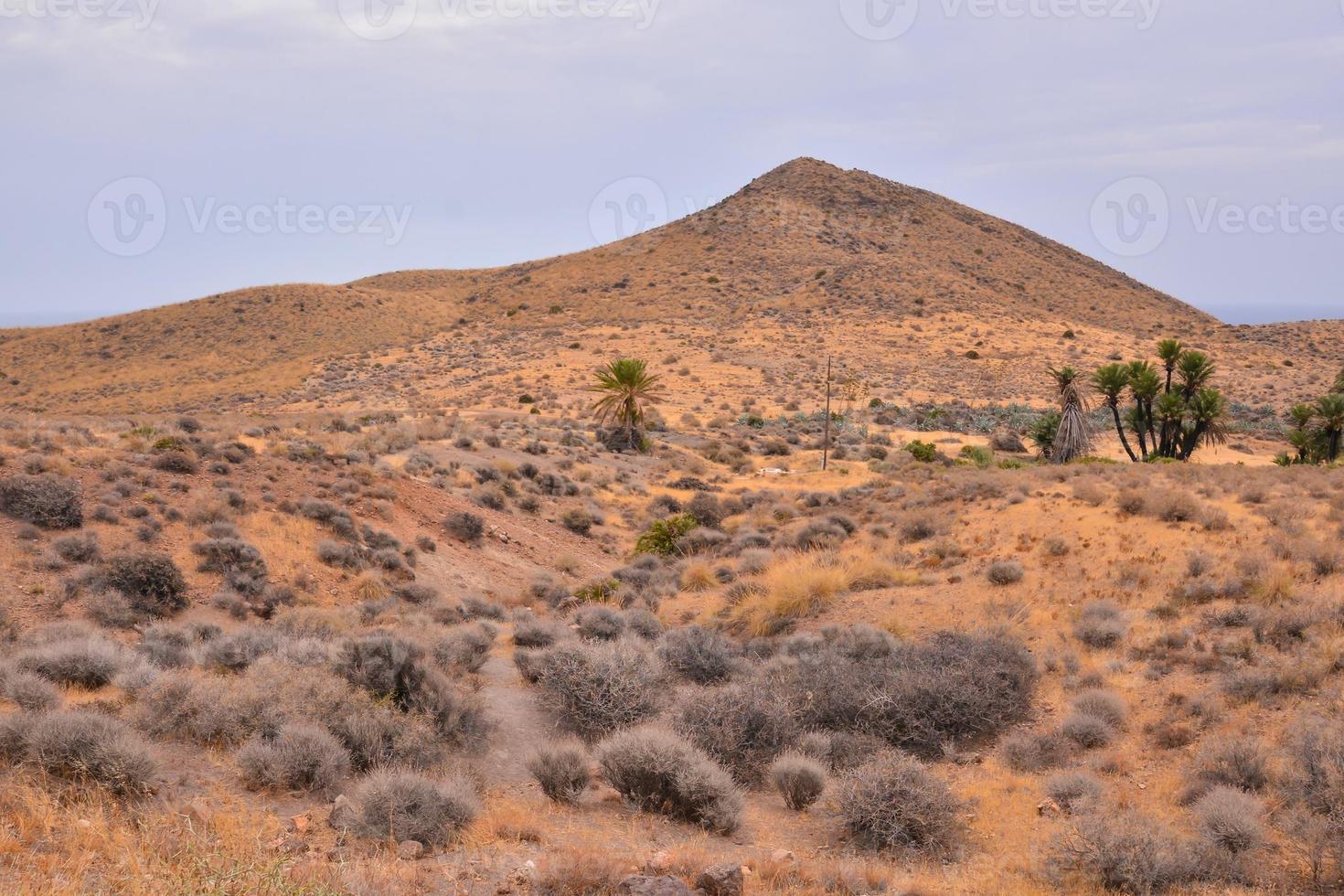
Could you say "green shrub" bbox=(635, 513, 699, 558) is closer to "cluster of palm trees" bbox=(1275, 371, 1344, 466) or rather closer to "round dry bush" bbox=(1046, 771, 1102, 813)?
"round dry bush" bbox=(1046, 771, 1102, 813)

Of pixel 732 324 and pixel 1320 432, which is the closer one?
pixel 1320 432

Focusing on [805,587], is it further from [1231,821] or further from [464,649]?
[1231,821]

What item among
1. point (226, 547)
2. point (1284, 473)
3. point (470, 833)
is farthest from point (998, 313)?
point (470, 833)

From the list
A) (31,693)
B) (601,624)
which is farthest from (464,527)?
(31,693)

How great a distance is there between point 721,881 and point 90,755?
5.08 metres

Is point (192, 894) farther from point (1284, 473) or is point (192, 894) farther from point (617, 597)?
point (1284, 473)

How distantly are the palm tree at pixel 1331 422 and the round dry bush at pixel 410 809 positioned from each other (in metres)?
33.9

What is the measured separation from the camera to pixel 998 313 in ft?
247

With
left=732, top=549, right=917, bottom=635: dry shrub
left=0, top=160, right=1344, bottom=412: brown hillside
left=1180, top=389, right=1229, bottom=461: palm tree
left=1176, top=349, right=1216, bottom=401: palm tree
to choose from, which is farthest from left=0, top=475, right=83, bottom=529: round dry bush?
left=0, top=160, right=1344, bottom=412: brown hillside

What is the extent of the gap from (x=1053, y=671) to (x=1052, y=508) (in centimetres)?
716

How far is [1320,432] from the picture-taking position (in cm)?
3084

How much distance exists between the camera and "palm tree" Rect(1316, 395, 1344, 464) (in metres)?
29.5

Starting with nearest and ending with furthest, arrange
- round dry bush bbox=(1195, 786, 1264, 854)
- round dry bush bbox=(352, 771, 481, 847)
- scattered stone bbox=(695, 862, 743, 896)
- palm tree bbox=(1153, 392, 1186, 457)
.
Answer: scattered stone bbox=(695, 862, 743, 896), round dry bush bbox=(352, 771, 481, 847), round dry bush bbox=(1195, 786, 1264, 854), palm tree bbox=(1153, 392, 1186, 457)

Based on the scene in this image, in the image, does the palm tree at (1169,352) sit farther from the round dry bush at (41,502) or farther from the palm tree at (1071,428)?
the round dry bush at (41,502)
